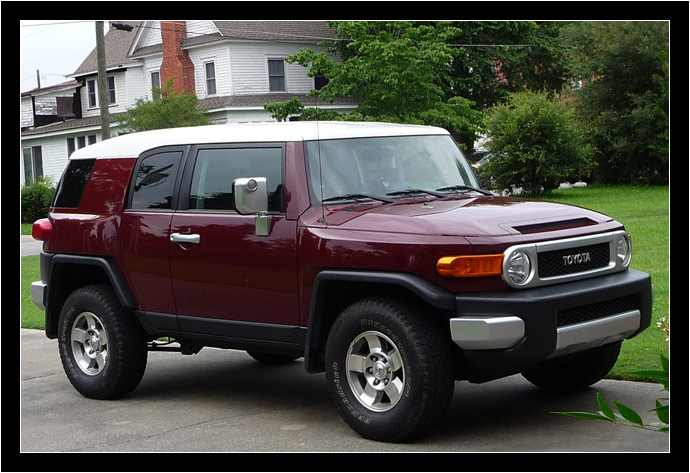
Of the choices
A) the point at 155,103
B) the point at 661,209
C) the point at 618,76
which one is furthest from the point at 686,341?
the point at 155,103

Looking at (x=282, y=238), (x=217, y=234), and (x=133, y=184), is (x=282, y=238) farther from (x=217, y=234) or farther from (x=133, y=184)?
(x=133, y=184)

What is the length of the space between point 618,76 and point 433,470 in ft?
8.70

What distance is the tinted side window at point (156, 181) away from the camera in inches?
286

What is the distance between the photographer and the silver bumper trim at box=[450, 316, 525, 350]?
5418 mm

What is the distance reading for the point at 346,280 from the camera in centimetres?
598

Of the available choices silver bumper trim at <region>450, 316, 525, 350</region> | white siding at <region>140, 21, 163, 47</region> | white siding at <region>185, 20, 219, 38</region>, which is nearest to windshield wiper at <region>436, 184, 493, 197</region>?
silver bumper trim at <region>450, 316, 525, 350</region>

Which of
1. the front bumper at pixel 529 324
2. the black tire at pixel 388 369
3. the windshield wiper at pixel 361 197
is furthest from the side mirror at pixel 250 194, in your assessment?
A: the front bumper at pixel 529 324

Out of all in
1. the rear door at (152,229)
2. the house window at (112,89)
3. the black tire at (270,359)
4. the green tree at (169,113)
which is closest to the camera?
the rear door at (152,229)

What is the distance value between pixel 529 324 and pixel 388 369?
0.91 metres

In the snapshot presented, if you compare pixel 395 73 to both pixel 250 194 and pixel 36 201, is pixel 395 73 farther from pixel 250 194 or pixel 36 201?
pixel 250 194

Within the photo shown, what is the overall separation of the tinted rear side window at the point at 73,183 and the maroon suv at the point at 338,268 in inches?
0.7

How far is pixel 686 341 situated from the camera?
15.2ft

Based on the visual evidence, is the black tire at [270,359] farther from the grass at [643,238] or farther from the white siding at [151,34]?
the white siding at [151,34]

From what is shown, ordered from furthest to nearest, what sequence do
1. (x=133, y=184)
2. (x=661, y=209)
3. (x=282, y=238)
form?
(x=661, y=209) → (x=133, y=184) → (x=282, y=238)
